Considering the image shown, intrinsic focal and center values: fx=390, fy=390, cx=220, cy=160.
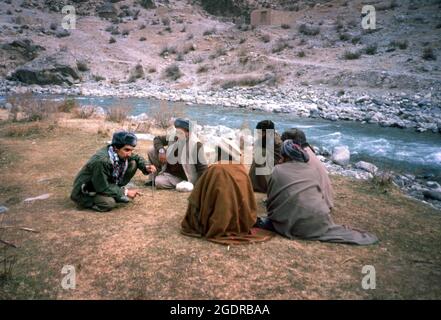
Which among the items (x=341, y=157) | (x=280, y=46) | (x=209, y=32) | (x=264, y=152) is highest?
(x=209, y=32)

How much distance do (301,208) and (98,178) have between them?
1914mm

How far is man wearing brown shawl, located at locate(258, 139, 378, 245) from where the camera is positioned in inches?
128

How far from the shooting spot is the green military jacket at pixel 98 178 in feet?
12.1

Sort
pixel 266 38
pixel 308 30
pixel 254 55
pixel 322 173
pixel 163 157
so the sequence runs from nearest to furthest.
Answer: pixel 322 173, pixel 163 157, pixel 254 55, pixel 308 30, pixel 266 38

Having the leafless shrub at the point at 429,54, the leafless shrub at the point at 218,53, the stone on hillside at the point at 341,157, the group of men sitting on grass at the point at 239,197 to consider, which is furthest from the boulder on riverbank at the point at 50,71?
the group of men sitting on grass at the point at 239,197

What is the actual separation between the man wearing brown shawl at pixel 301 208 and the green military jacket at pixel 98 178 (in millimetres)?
1569

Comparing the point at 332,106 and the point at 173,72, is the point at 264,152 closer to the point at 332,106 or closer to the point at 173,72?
the point at 332,106

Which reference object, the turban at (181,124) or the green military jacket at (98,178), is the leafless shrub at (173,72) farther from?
the green military jacket at (98,178)

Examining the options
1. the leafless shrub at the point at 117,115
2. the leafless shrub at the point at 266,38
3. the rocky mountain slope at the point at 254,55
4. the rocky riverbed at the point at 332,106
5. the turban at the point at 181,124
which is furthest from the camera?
the leafless shrub at the point at 266,38

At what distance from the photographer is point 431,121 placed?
9.65m

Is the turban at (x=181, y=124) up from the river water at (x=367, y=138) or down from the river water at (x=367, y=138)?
up

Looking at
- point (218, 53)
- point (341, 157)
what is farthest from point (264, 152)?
point (218, 53)

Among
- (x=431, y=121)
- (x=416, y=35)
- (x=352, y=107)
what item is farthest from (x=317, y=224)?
(x=416, y=35)

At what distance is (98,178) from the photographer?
372 cm
